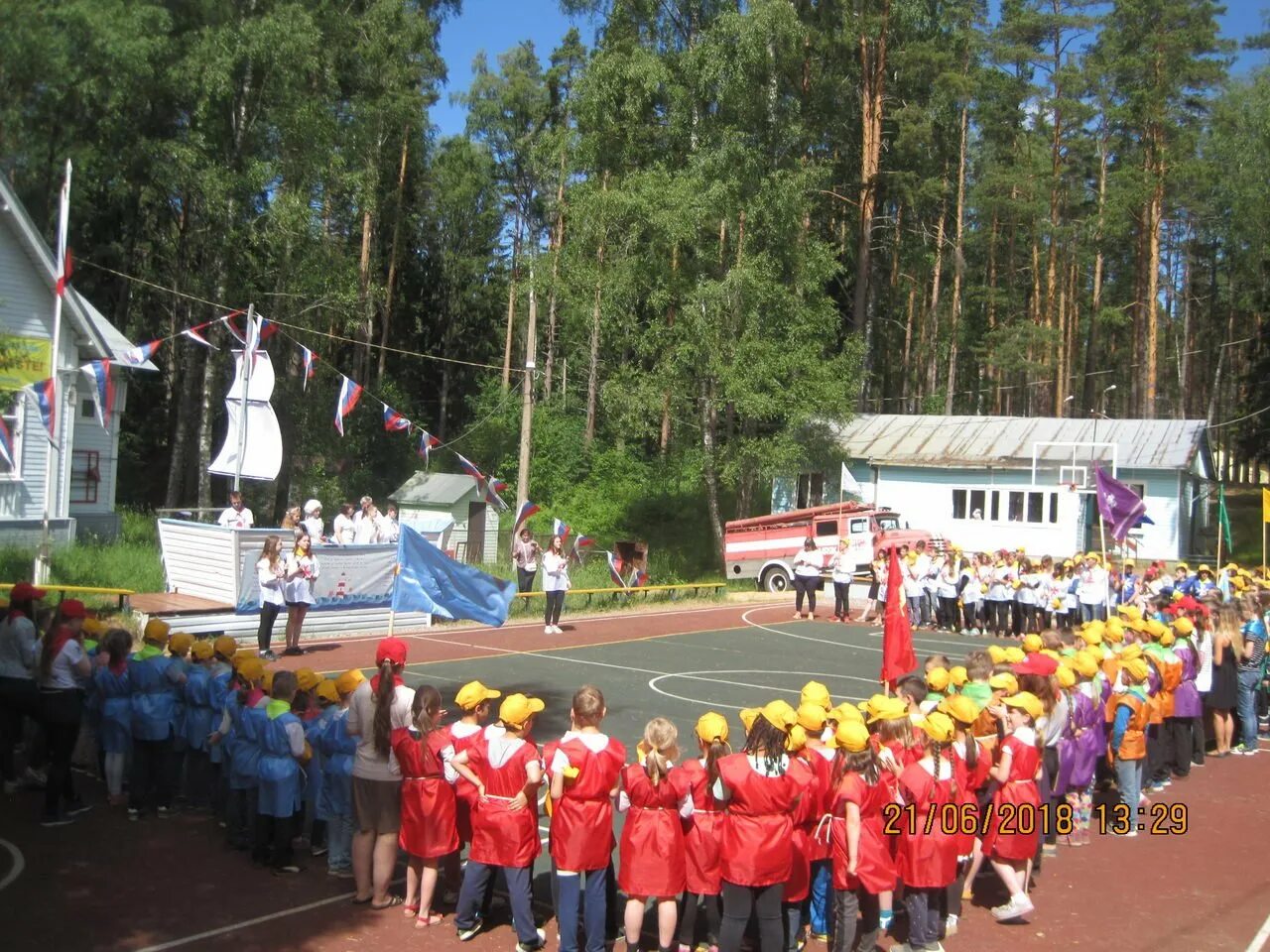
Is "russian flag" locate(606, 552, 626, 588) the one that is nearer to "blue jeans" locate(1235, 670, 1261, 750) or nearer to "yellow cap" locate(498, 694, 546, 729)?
"blue jeans" locate(1235, 670, 1261, 750)

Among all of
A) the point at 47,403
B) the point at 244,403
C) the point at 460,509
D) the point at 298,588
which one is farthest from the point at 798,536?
the point at 47,403

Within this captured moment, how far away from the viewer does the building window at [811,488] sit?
4053 cm

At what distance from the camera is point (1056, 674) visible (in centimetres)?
893

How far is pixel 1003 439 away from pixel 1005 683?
107 feet

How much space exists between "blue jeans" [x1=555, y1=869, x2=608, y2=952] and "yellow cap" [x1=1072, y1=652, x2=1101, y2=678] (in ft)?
15.6

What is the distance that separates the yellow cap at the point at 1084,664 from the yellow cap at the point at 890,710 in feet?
9.34

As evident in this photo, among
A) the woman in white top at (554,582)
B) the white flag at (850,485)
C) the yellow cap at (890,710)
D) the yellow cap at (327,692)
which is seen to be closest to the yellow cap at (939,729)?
the yellow cap at (890,710)

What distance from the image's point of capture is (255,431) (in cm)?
2116

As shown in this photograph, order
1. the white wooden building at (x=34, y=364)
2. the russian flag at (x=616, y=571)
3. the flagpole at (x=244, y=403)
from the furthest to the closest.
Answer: the russian flag at (x=616, y=571) < the white wooden building at (x=34, y=364) < the flagpole at (x=244, y=403)

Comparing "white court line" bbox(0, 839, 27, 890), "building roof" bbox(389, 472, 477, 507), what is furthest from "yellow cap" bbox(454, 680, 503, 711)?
"building roof" bbox(389, 472, 477, 507)

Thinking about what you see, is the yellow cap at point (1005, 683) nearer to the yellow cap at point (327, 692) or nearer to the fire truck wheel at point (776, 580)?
the yellow cap at point (327, 692)

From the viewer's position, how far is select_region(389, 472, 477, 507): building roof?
31.9m

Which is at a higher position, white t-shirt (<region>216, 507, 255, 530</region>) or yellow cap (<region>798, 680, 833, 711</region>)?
white t-shirt (<region>216, 507, 255, 530</region>)

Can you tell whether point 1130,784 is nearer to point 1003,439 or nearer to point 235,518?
point 235,518
